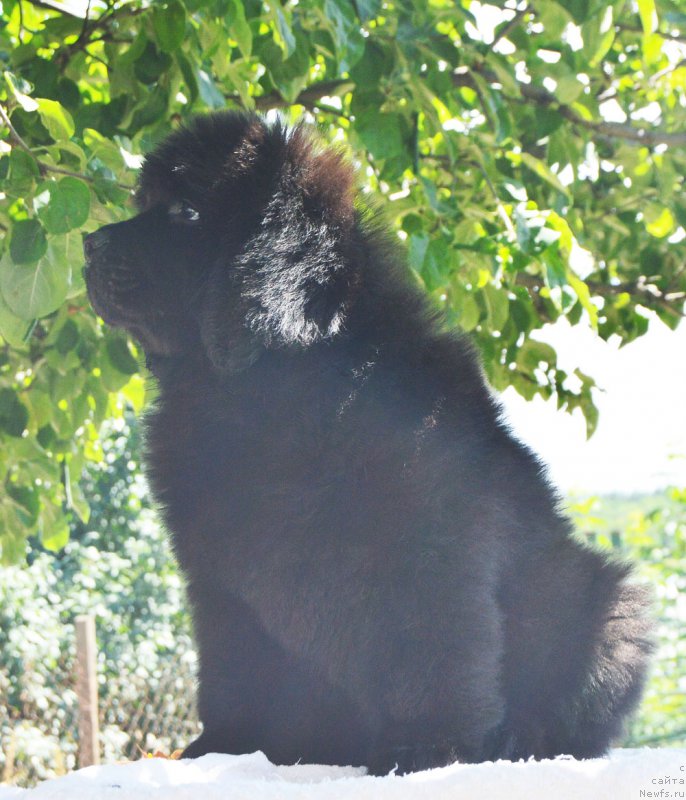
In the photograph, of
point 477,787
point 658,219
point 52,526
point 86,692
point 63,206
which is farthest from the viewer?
point 86,692

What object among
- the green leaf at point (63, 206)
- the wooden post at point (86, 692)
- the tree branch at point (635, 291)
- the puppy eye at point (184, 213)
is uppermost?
the tree branch at point (635, 291)

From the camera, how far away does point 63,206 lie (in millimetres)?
1678

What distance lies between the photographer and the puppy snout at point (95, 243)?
2.05m

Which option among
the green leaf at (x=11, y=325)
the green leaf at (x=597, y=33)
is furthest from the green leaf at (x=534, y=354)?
the green leaf at (x=11, y=325)

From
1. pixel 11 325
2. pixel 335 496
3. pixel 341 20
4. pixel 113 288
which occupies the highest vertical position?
pixel 341 20

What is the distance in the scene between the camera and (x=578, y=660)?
1944 millimetres

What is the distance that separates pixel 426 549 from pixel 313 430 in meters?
0.33

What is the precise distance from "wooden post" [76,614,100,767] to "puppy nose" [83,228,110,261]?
4.32m

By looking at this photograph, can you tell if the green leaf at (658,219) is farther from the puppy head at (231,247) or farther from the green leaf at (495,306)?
the puppy head at (231,247)

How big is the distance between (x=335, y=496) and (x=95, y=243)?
80 centimetres

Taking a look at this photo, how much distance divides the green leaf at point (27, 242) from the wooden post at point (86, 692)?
181 inches

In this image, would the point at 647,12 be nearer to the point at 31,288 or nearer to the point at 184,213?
the point at 184,213

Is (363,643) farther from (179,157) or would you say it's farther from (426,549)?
(179,157)

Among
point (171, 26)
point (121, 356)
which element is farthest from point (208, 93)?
point (121, 356)
